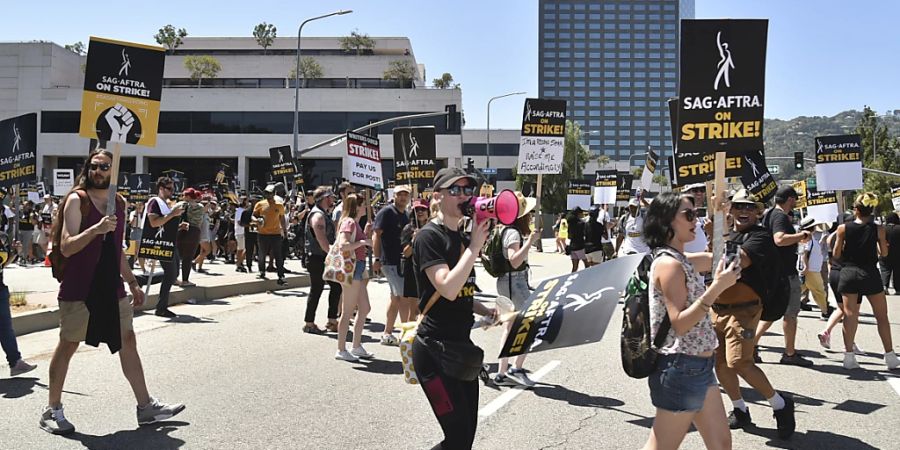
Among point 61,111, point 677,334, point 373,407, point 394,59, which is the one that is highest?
point 394,59

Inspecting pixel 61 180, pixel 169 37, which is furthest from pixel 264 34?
pixel 61 180

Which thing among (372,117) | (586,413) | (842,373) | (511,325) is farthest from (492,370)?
(372,117)

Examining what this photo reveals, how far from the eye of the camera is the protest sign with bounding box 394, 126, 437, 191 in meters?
15.2

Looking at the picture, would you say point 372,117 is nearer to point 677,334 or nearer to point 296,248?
point 296,248

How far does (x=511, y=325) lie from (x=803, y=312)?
35.8 feet

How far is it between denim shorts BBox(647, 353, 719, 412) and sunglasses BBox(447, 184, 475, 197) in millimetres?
1272

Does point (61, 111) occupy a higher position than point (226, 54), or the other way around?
point (226, 54)

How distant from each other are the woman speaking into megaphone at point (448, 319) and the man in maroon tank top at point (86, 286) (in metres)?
2.50

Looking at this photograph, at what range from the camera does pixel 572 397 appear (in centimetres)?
685

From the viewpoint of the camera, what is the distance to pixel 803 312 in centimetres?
1336

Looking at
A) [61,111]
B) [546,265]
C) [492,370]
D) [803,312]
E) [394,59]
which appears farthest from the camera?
[394,59]

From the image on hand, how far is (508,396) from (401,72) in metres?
60.0

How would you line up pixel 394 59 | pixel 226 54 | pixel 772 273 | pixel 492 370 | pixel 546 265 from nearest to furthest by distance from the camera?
pixel 772 273, pixel 492 370, pixel 546 265, pixel 394 59, pixel 226 54

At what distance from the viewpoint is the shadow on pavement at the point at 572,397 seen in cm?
660
